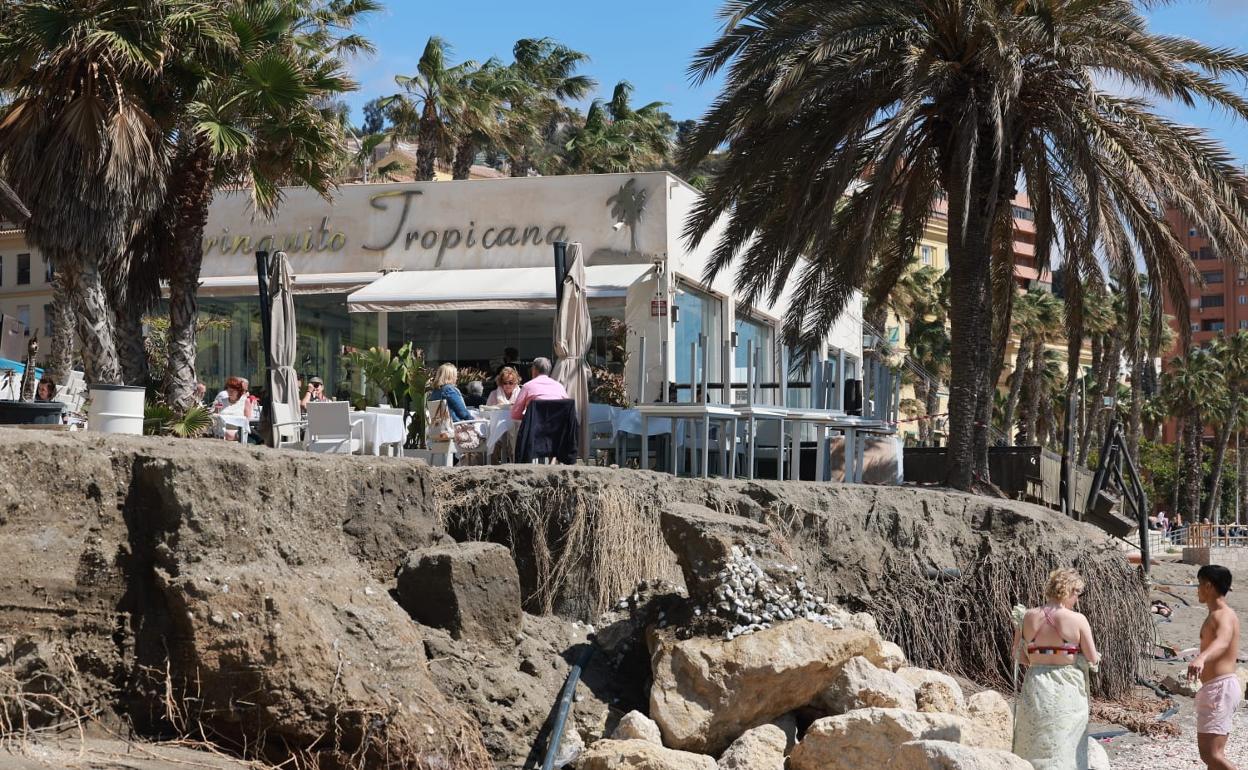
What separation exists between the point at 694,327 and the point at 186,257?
26.5 ft

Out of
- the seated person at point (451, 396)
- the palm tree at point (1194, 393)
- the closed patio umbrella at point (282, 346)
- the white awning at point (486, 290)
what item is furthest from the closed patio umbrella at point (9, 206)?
the palm tree at point (1194, 393)

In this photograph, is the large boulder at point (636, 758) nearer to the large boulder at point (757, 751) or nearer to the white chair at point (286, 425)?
the large boulder at point (757, 751)

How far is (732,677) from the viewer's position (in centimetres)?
844

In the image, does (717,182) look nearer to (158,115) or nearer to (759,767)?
(158,115)

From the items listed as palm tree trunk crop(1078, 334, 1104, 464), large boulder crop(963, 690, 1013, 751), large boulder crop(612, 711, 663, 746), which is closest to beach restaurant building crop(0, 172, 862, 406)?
large boulder crop(963, 690, 1013, 751)

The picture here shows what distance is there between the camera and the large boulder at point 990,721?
893cm

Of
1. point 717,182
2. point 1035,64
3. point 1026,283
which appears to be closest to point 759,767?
point 717,182

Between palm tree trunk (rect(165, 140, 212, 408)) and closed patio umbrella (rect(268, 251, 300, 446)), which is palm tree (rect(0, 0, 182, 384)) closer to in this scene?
palm tree trunk (rect(165, 140, 212, 408))

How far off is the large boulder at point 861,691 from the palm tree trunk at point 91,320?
30.7 ft

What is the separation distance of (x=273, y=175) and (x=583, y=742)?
35.2 ft

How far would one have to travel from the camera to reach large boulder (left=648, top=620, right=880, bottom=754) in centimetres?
832

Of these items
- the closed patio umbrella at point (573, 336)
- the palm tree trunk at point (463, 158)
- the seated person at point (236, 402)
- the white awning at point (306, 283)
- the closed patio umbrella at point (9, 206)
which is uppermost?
the palm tree trunk at point (463, 158)

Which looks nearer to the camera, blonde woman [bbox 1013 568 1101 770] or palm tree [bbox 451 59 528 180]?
blonde woman [bbox 1013 568 1101 770]

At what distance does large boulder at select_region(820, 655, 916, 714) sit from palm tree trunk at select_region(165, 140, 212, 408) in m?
10.3
